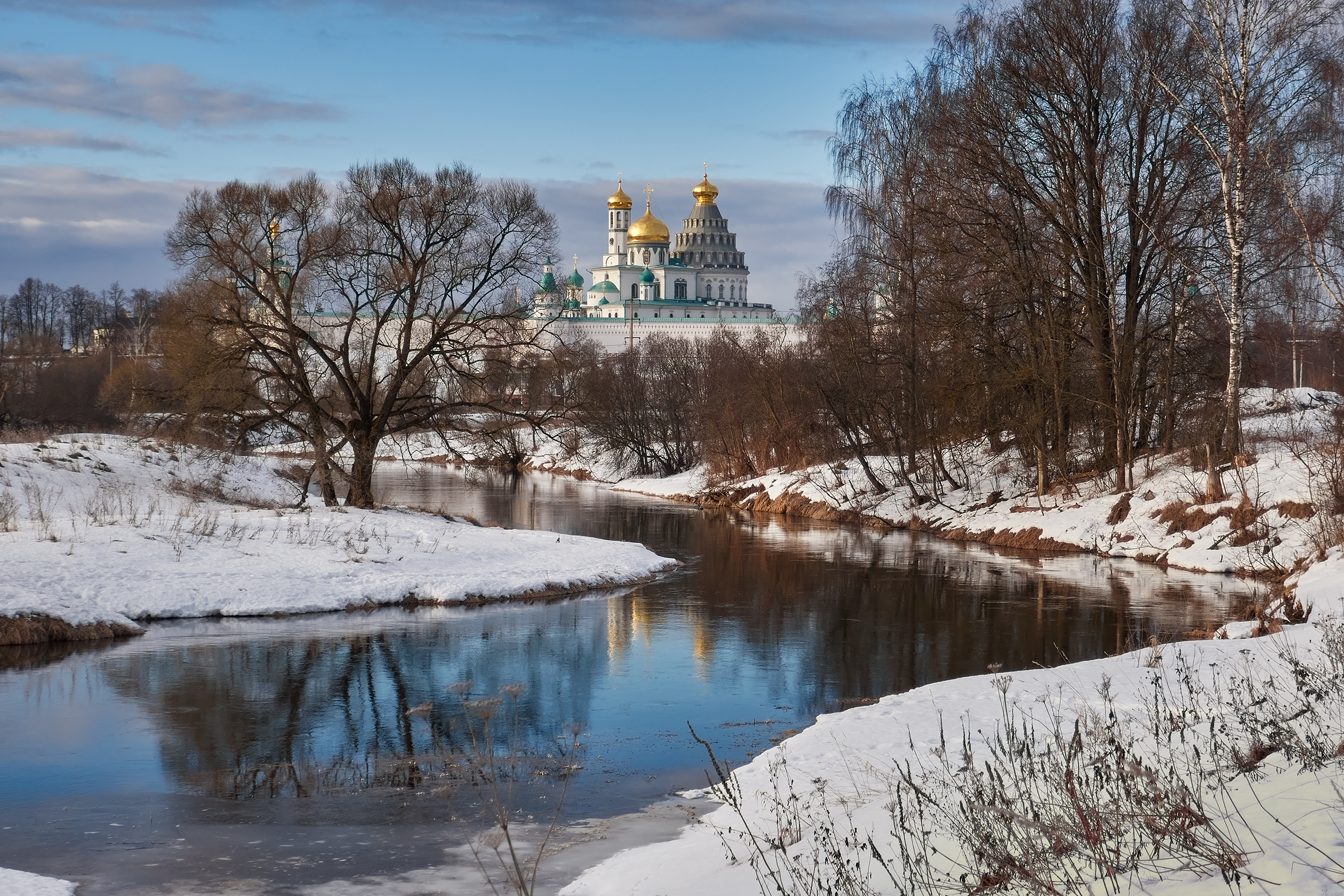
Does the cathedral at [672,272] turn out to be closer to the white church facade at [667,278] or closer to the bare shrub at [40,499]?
the white church facade at [667,278]

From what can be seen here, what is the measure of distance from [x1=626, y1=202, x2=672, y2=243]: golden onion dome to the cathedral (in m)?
0.07

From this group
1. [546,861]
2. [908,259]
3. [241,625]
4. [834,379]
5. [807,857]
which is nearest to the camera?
[807,857]

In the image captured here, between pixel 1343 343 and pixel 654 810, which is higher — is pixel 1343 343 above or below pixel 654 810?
above

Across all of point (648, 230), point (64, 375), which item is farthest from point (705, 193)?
point (64, 375)

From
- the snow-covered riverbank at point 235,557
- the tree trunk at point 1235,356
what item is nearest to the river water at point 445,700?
the snow-covered riverbank at point 235,557

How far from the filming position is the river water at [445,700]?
750cm

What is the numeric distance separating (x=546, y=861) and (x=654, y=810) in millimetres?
1321

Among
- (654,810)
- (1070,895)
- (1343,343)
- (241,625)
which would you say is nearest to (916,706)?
(654,810)

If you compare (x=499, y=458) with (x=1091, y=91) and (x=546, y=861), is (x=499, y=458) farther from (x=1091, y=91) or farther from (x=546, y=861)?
(x=546, y=861)

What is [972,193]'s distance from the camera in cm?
2544

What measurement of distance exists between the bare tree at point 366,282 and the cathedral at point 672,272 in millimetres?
121023

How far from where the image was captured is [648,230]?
151m

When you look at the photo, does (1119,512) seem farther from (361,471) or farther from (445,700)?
(445,700)

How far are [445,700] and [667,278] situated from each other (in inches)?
5589
